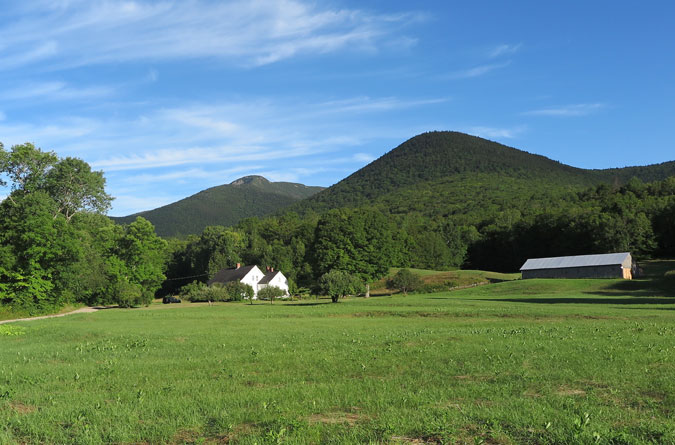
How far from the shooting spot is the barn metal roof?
75.4 meters

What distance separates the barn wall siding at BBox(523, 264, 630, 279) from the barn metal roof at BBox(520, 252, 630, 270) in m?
0.51

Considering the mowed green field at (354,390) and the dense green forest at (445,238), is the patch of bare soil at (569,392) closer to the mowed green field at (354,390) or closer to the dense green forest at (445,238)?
the mowed green field at (354,390)

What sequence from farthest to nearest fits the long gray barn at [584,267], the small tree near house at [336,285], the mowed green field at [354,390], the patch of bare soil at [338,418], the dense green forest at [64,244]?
the long gray barn at [584,267]
the small tree near house at [336,285]
the dense green forest at [64,244]
the patch of bare soil at [338,418]
the mowed green field at [354,390]

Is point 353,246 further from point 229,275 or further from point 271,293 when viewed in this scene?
point 229,275

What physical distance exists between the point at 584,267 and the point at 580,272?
3.40 feet

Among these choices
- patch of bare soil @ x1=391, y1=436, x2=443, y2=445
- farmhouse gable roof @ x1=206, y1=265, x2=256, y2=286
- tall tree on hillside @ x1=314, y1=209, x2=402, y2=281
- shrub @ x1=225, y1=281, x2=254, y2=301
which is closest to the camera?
patch of bare soil @ x1=391, y1=436, x2=443, y2=445

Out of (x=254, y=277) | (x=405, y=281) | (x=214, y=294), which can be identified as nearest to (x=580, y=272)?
(x=405, y=281)

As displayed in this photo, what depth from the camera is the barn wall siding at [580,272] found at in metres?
74.5

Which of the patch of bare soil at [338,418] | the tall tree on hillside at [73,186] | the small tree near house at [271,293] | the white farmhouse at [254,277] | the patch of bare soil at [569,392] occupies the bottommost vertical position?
the small tree near house at [271,293]

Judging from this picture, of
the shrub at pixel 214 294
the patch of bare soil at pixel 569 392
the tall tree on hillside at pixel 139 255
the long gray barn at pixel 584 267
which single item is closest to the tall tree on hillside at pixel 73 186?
the tall tree on hillside at pixel 139 255

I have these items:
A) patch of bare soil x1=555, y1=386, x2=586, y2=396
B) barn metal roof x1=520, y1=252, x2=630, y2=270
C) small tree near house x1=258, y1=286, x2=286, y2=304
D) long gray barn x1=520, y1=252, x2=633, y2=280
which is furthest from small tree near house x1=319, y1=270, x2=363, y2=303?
patch of bare soil x1=555, y1=386, x2=586, y2=396

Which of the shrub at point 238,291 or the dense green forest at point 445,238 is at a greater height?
the dense green forest at point 445,238

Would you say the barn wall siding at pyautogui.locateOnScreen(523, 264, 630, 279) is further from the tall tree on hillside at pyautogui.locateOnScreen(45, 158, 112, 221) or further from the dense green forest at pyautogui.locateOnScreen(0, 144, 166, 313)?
the tall tree on hillside at pyautogui.locateOnScreen(45, 158, 112, 221)

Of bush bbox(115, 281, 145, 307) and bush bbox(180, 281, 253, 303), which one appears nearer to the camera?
bush bbox(115, 281, 145, 307)
